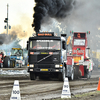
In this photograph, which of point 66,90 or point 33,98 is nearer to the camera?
point 66,90

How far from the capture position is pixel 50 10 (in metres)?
32.9

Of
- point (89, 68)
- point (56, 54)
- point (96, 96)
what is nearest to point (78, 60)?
point (89, 68)

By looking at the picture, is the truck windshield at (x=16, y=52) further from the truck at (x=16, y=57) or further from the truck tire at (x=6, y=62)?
the truck tire at (x=6, y=62)

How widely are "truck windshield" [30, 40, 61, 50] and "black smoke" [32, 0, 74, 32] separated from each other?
34.7ft

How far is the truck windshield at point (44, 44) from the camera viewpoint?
19656 mm

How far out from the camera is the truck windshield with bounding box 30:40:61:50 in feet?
64.5

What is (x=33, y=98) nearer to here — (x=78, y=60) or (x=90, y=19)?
(x=78, y=60)

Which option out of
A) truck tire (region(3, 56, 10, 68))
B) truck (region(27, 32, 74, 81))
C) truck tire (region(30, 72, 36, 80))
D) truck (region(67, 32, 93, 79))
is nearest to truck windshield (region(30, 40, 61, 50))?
truck (region(27, 32, 74, 81))

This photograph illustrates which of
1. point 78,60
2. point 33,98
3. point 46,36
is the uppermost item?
point 46,36

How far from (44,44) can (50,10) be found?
541 inches

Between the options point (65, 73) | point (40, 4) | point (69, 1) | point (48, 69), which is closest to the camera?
point (48, 69)

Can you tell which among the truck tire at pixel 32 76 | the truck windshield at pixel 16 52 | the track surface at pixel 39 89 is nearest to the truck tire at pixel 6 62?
the truck windshield at pixel 16 52

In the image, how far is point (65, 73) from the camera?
20.9m

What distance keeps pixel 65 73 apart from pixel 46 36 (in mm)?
2851
